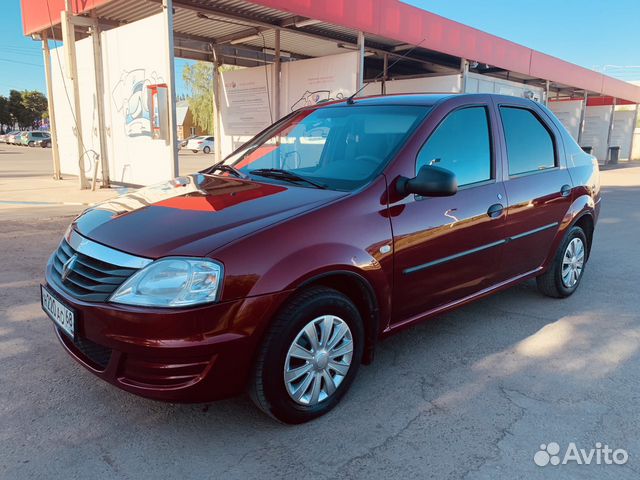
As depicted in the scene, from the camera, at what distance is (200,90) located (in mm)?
49125

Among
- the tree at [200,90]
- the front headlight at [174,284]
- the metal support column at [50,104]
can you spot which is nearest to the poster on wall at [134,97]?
the metal support column at [50,104]

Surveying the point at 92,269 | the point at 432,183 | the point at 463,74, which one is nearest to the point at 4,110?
the point at 463,74

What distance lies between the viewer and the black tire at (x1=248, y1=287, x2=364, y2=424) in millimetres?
2355

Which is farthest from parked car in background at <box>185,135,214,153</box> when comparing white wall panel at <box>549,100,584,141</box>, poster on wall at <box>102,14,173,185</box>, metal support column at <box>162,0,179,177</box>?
metal support column at <box>162,0,179,177</box>

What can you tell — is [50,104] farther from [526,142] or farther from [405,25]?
[526,142]

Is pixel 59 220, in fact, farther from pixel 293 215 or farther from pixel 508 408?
pixel 508 408

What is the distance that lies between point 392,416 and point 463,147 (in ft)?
6.00

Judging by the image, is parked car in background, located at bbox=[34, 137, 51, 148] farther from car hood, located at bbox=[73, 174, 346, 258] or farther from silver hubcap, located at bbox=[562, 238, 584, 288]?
silver hubcap, located at bbox=[562, 238, 584, 288]

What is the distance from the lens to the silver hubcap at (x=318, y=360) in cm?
250

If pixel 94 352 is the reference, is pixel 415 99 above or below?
above

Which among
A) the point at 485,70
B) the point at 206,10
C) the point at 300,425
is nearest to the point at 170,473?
the point at 300,425

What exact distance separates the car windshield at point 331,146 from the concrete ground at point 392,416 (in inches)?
50.7

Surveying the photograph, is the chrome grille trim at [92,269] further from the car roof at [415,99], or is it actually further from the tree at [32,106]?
the tree at [32,106]

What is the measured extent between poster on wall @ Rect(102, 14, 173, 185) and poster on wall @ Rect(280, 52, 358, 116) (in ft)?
11.5
